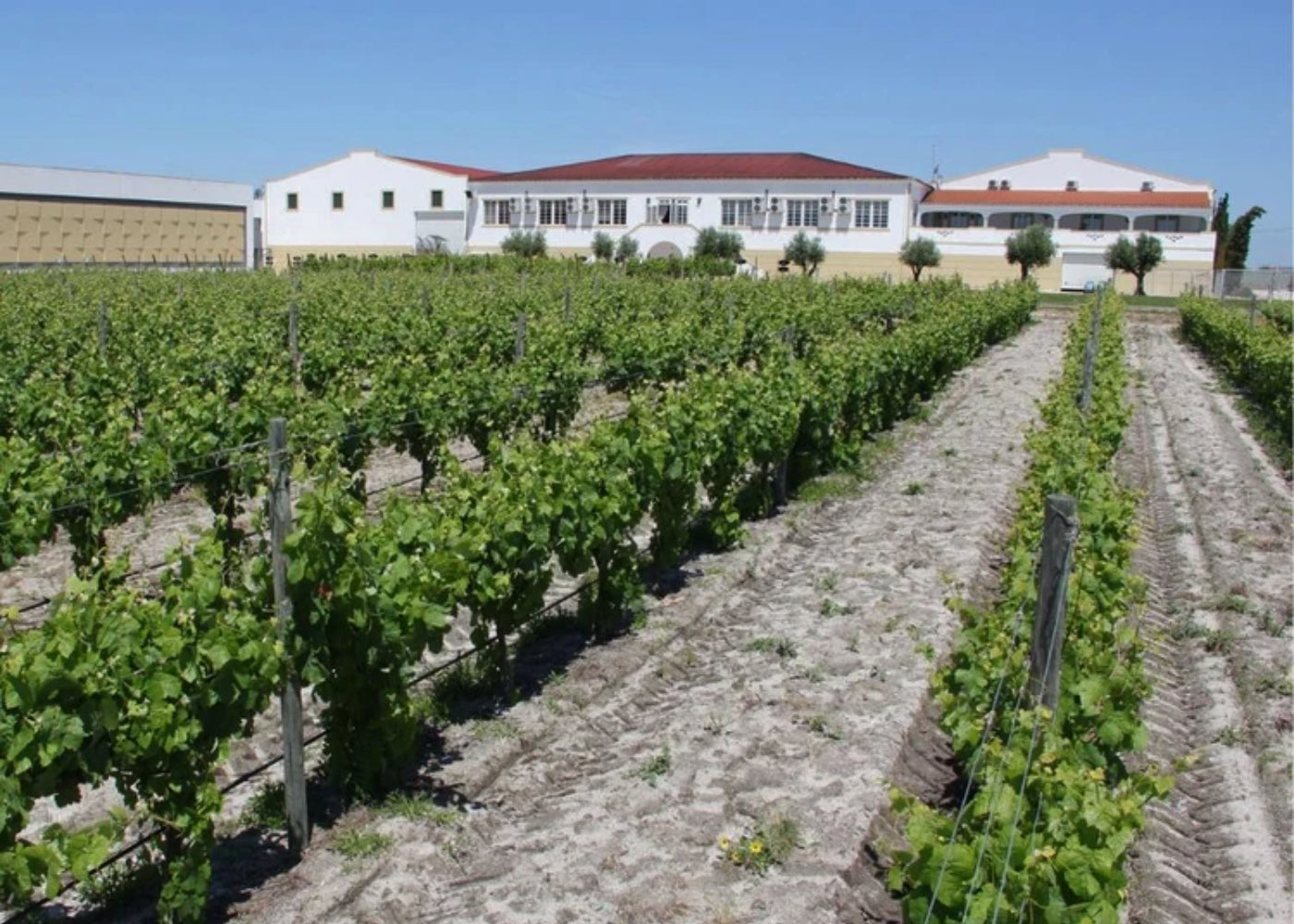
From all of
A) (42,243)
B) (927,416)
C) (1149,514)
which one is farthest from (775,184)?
(1149,514)

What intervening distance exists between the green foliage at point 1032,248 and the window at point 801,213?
30.8ft

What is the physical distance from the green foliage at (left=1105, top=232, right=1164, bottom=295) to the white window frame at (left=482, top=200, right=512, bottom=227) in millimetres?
29213

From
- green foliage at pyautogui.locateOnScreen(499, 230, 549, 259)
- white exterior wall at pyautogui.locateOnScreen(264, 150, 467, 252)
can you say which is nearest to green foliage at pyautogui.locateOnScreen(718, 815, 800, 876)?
green foliage at pyautogui.locateOnScreen(499, 230, 549, 259)

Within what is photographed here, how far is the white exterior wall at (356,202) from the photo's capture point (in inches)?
2724

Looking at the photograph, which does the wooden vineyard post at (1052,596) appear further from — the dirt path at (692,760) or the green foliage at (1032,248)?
the green foliage at (1032,248)

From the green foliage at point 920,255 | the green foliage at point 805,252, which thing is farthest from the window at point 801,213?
the green foliage at point 920,255

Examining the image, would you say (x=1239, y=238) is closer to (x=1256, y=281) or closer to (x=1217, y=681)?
(x=1256, y=281)

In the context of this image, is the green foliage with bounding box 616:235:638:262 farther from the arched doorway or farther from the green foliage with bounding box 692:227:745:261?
the green foliage with bounding box 692:227:745:261

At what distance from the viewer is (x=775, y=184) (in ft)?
208

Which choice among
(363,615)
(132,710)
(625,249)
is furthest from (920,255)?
(132,710)

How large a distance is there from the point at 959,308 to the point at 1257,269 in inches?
1657

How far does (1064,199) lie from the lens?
6556cm

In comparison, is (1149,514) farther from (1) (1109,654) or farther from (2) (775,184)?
(2) (775,184)

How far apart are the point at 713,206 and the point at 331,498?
60.3 meters
